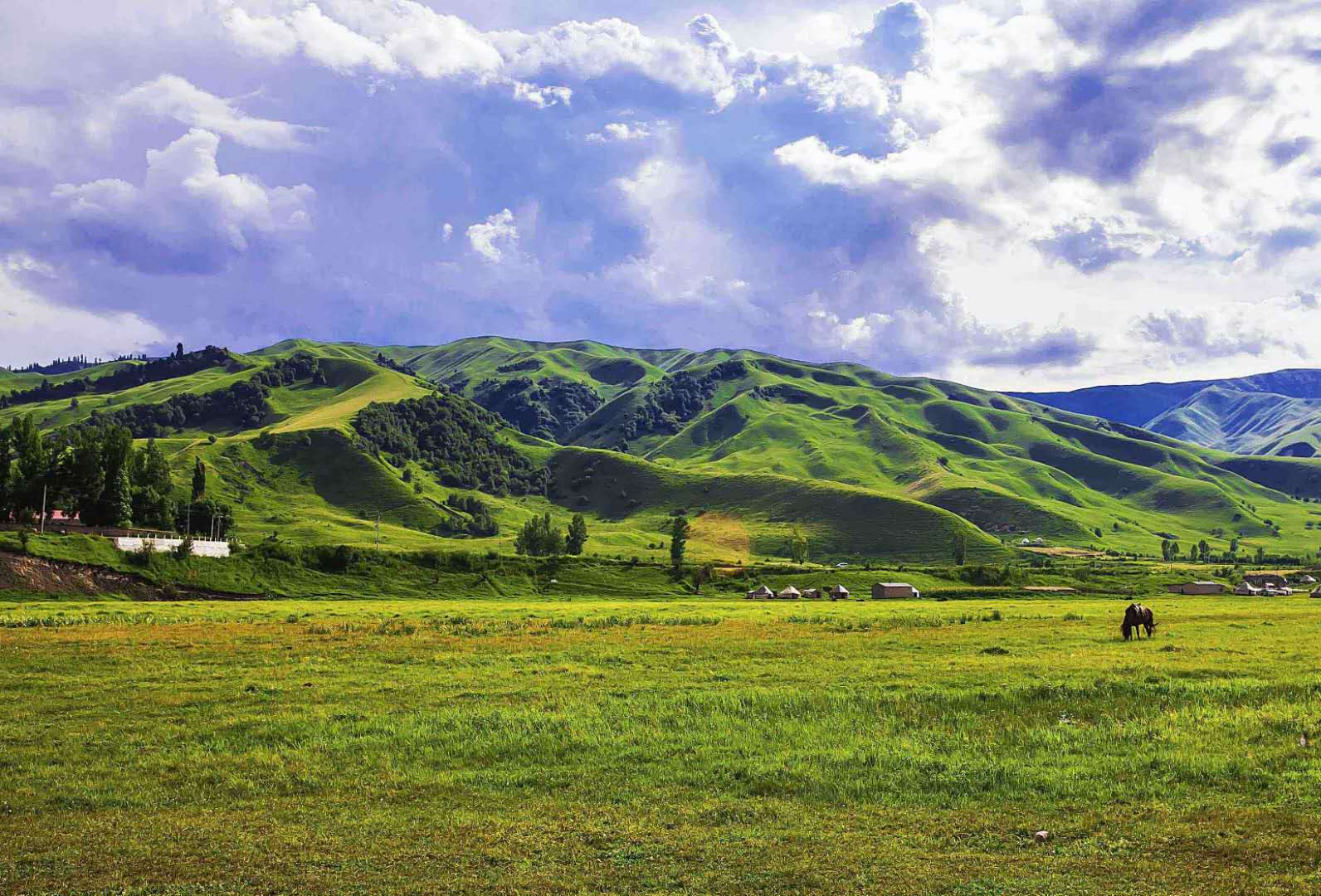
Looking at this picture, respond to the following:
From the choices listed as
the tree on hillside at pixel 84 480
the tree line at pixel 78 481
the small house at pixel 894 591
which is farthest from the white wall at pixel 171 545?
the small house at pixel 894 591

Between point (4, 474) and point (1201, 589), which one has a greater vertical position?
point (4, 474)

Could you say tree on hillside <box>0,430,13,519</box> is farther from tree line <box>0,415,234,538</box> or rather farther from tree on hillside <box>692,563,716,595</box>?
tree on hillside <box>692,563,716,595</box>

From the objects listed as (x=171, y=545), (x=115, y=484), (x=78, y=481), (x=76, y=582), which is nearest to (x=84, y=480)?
(x=78, y=481)

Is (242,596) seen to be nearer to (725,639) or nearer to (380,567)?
(380,567)

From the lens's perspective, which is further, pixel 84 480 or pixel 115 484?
pixel 115 484

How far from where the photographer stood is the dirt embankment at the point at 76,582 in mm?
107312

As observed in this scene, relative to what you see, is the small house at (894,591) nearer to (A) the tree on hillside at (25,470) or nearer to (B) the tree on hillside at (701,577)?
(B) the tree on hillside at (701,577)

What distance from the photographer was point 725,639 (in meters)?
54.3

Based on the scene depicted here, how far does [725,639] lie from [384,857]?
124 ft

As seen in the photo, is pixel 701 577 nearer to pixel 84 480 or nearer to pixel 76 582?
pixel 76 582

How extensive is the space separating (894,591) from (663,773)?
131 m

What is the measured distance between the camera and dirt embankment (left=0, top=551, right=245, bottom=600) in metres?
107

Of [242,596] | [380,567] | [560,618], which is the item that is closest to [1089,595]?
[560,618]

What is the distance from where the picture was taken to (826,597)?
153 m
